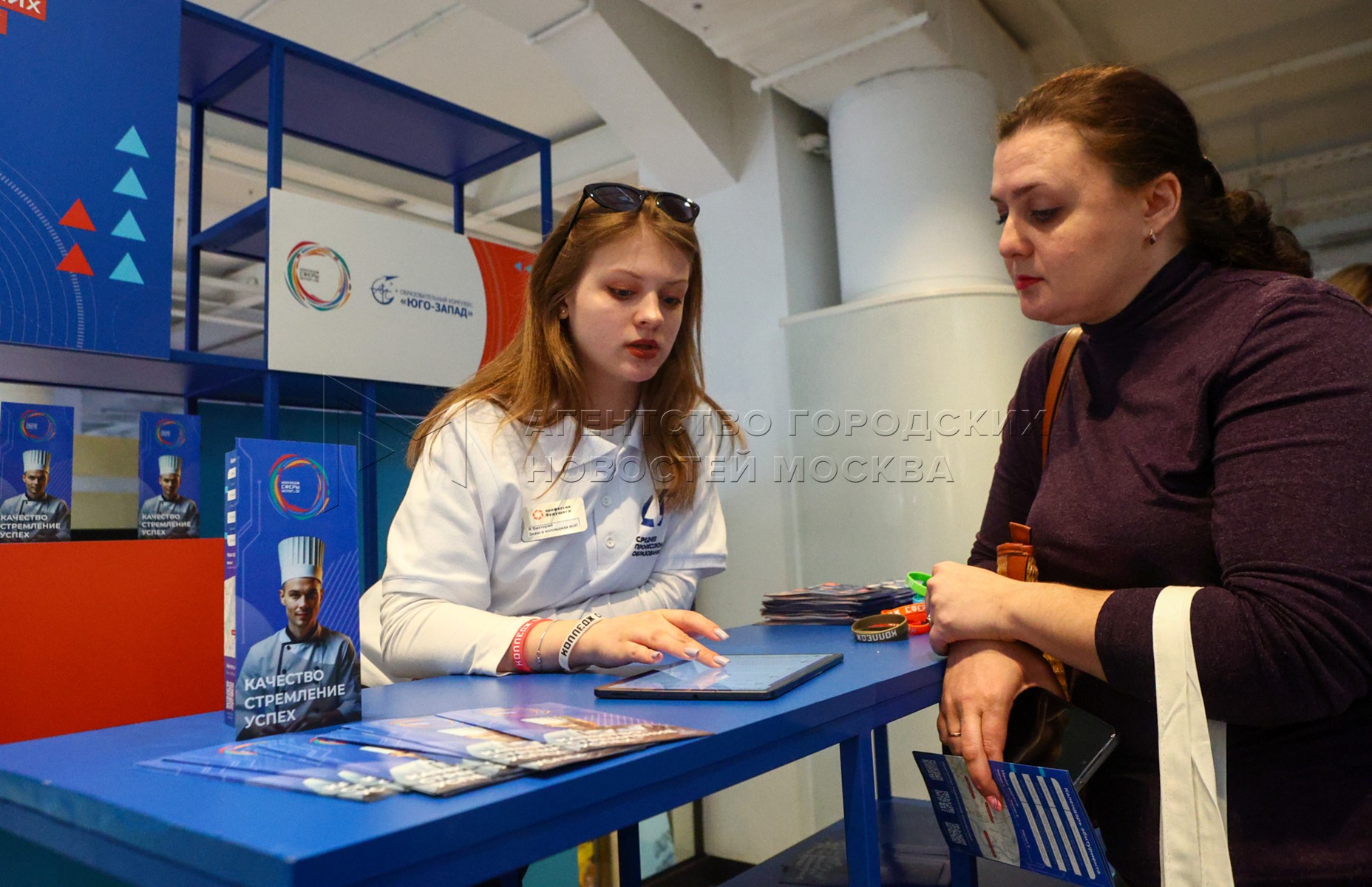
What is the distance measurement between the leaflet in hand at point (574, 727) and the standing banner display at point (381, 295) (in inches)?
74.5

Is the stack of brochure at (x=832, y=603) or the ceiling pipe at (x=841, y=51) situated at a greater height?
the ceiling pipe at (x=841, y=51)

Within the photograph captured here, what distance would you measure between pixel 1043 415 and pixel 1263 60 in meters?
4.21

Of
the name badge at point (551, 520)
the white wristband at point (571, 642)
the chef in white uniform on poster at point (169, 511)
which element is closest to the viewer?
the white wristband at point (571, 642)

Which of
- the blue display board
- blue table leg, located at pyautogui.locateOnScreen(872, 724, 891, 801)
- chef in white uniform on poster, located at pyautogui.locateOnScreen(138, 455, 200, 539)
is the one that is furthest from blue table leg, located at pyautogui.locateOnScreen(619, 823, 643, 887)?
the blue display board

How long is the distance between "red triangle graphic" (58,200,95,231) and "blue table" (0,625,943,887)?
1.60 meters

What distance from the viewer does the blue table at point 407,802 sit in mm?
500

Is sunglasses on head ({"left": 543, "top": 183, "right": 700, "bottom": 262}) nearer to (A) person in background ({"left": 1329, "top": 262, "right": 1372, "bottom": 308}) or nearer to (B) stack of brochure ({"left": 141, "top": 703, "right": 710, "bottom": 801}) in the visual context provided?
(B) stack of brochure ({"left": 141, "top": 703, "right": 710, "bottom": 801})

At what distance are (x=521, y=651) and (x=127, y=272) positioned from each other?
160cm

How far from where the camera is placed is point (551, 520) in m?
1.41

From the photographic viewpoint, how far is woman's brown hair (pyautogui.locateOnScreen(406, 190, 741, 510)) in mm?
1519

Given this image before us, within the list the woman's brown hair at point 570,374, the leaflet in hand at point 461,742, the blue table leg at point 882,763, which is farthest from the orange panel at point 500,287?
the leaflet in hand at point 461,742

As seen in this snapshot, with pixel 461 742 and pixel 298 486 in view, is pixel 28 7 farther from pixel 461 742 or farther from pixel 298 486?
pixel 461 742

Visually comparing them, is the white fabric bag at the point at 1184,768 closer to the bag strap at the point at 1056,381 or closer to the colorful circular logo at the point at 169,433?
the bag strap at the point at 1056,381

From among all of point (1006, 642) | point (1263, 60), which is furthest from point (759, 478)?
point (1263, 60)
